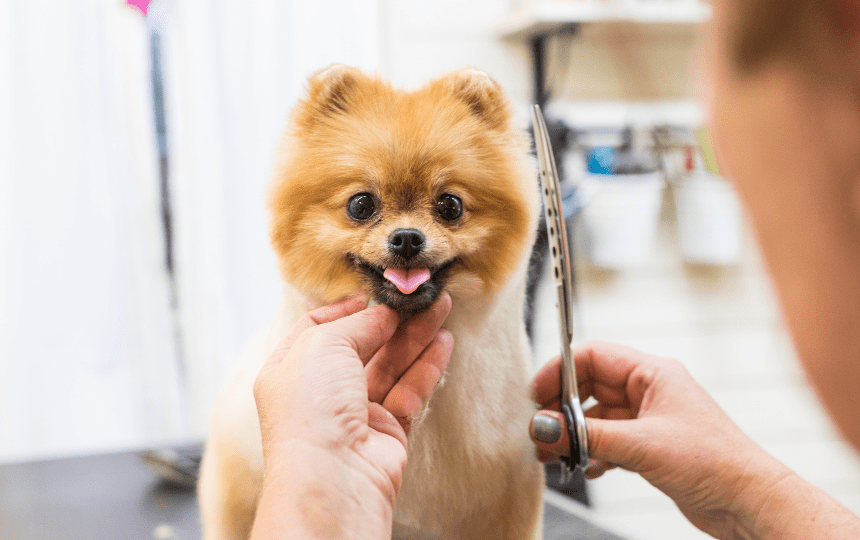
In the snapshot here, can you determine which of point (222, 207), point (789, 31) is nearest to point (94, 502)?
point (222, 207)

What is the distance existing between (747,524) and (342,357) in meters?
0.53

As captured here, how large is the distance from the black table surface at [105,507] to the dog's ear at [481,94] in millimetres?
650

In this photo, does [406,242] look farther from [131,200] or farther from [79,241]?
[79,241]

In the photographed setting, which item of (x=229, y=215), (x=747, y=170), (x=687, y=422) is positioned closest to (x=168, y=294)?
(x=229, y=215)

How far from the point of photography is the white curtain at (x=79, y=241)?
5.12ft

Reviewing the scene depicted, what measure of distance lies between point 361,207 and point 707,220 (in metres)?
0.33

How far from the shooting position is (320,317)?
0.65m

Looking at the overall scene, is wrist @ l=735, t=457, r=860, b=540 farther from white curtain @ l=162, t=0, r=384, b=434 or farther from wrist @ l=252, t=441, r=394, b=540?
white curtain @ l=162, t=0, r=384, b=434

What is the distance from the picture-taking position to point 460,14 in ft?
4.11

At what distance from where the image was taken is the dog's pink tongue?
23.9 inches

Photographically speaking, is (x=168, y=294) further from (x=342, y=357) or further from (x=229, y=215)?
(x=342, y=357)

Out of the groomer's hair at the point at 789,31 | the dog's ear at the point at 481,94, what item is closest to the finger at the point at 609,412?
the dog's ear at the point at 481,94

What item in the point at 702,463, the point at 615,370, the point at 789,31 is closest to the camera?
the point at 789,31

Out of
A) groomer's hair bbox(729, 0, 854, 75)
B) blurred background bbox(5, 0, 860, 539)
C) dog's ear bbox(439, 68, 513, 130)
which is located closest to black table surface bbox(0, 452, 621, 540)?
blurred background bbox(5, 0, 860, 539)
